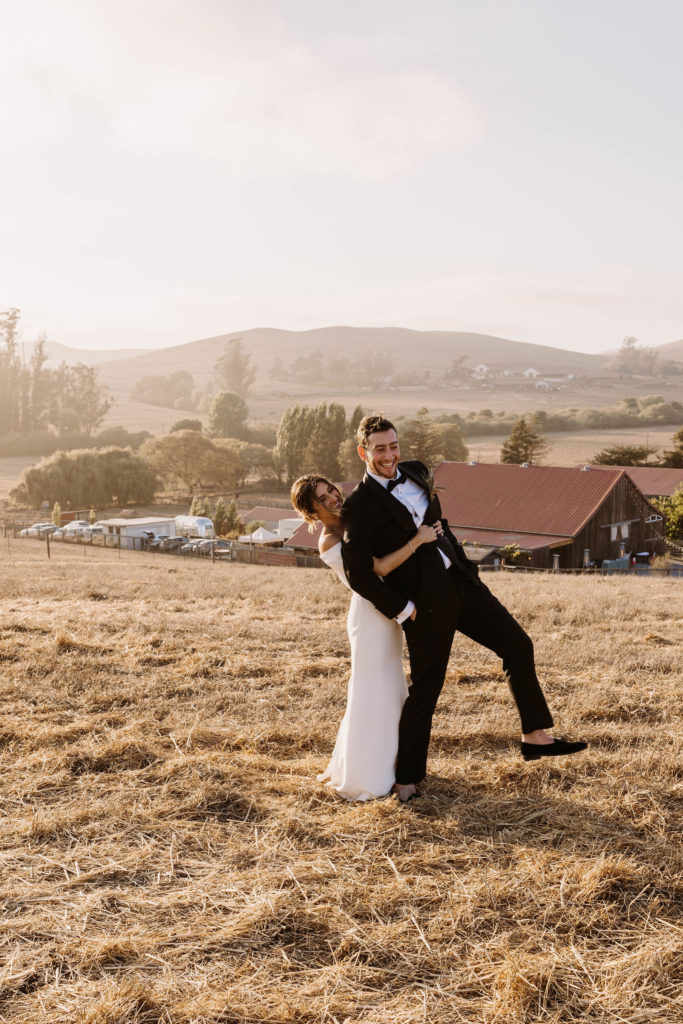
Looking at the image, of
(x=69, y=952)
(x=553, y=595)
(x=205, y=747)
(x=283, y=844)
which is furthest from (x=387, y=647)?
(x=553, y=595)

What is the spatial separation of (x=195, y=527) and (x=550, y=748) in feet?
163

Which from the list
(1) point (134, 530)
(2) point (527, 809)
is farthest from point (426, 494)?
(1) point (134, 530)

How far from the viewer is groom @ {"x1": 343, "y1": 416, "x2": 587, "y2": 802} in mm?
4688

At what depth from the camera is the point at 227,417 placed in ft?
413

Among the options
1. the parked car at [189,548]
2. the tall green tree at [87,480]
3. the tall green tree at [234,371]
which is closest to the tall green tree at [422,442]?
the tall green tree at [87,480]

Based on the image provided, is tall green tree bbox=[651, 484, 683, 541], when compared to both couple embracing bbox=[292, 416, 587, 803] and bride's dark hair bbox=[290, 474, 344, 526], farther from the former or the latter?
bride's dark hair bbox=[290, 474, 344, 526]

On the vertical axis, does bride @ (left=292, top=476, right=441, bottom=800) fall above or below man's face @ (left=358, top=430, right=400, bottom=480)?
below

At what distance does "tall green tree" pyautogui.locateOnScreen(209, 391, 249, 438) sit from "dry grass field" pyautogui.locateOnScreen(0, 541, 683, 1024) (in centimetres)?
11842

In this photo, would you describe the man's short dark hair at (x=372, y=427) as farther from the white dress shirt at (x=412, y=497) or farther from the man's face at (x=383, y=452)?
the white dress shirt at (x=412, y=497)

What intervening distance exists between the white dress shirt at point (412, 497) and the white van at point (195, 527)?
48.6 metres

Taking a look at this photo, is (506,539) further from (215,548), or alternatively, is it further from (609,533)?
(215,548)

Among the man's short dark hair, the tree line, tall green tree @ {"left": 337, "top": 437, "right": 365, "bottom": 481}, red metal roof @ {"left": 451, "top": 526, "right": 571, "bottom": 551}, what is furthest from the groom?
the tree line

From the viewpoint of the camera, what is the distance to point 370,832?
4.35 m

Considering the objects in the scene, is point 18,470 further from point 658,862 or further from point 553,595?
point 658,862
